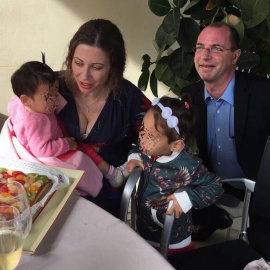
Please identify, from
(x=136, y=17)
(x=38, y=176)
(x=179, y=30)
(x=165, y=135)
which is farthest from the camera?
(x=136, y=17)

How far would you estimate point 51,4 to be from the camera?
3.16m

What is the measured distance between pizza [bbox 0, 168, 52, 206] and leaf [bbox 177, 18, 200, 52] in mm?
1422

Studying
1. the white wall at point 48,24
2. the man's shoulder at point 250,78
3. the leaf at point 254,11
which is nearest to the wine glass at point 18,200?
the man's shoulder at point 250,78

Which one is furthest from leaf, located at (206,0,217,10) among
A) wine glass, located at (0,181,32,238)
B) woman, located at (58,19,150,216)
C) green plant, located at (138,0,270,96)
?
wine glass, located at (0,181,32,238)

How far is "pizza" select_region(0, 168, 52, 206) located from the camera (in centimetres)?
130

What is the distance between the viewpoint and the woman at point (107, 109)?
1978mm

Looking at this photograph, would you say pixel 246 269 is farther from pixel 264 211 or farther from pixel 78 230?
pixel 78 230

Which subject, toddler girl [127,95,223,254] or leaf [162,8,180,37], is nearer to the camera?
toddler girl [127,95,223,254]

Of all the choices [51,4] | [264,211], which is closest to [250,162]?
[264,211]

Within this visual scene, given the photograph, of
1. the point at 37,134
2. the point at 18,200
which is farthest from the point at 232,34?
the point at 18,200

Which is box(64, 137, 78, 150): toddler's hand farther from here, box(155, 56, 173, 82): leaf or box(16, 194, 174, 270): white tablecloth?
box(155, 56, 173, 82): leaf

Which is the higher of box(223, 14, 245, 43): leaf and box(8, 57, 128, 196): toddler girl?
box(223, 14, 245, 43): leaf

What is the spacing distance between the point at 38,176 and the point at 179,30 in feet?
4.82

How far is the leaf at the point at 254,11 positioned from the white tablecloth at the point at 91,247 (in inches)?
59.0
